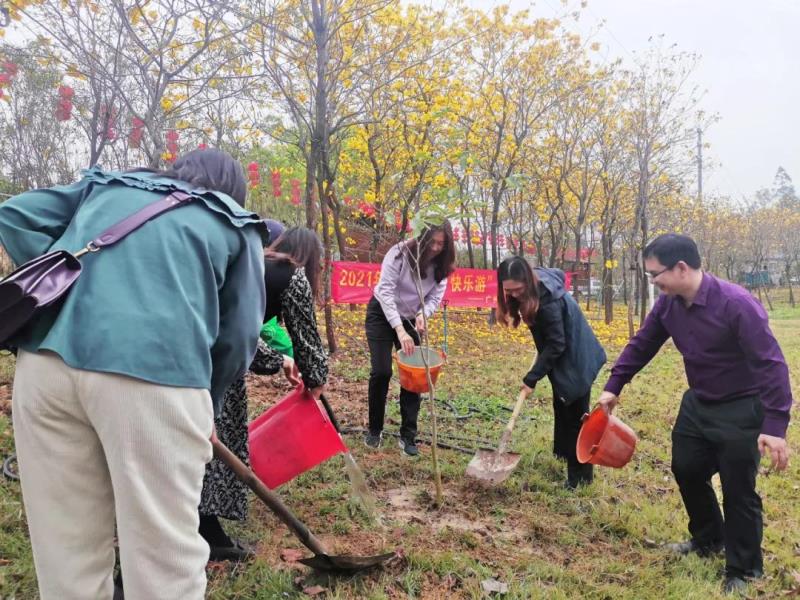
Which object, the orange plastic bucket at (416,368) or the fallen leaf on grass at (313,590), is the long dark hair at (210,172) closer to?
the fallen leaf on grass at (313,590)

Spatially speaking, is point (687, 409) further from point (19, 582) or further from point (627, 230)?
point (627, 230)

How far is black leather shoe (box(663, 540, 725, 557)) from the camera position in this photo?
284cm

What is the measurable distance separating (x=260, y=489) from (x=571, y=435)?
2386 millimetres

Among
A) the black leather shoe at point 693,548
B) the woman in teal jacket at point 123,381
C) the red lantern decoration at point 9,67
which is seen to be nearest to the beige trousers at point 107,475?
the woman in teal jacket at point 123,381

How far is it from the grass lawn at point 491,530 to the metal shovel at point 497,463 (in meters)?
0.10

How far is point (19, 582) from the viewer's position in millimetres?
2182

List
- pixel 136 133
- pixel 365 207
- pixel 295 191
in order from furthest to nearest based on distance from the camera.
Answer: pixel 295 191 < pixel 365 207 < pixel 136 133

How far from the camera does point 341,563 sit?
2322 mm

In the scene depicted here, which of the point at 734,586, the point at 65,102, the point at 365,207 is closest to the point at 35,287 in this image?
the point at 734,586

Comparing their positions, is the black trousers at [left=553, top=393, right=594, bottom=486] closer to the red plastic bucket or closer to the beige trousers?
the red plastic bucket

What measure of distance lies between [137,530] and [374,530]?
5.74ft

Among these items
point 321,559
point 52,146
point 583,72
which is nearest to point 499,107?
point 583,72

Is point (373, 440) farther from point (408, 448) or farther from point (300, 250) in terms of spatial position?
point (300, 250)

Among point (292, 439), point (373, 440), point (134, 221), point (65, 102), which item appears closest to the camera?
point (134, 221)
